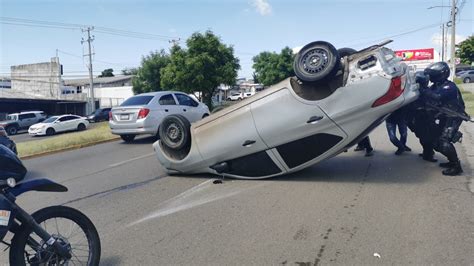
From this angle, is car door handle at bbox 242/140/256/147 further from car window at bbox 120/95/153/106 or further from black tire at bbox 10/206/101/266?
car window at bbox 120/95/153/106

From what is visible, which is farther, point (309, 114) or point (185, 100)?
point (185, 100)

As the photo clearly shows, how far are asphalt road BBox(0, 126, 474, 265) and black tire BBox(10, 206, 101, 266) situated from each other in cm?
42

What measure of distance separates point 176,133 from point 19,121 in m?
34.5

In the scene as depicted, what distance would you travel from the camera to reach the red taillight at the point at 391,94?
600 cm

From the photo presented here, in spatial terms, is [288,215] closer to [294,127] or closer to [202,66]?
[294,127]

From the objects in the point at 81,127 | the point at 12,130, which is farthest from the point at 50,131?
the point at 12,130

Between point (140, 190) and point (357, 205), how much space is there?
11.3 feet

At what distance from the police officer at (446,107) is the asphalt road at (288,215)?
0.36m

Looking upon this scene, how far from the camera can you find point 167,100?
13.8 meters

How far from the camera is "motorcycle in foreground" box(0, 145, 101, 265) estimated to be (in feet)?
10.2

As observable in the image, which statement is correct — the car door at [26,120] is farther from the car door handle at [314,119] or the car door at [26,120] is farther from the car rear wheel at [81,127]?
the car door handle at [314,119]

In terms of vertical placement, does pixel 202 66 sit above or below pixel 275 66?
below

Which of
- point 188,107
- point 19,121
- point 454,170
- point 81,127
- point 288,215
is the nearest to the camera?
point 288,215

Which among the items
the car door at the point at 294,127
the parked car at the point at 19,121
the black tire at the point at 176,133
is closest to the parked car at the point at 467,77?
the parked car at the point at 19,121
